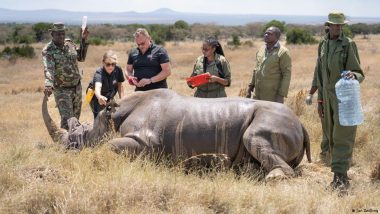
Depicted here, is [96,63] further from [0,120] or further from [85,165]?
[85,165]

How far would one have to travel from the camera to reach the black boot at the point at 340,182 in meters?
5.73

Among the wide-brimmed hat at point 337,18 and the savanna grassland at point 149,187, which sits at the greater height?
the wide-brimmed hat at point 337,18

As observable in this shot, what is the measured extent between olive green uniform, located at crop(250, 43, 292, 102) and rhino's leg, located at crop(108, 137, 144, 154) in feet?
7.91

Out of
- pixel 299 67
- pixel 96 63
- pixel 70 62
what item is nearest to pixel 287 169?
pixel 70 62

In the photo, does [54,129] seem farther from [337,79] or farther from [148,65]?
[337,79]

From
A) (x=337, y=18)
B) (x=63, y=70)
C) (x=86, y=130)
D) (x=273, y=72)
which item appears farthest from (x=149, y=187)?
(x=63, y=70)

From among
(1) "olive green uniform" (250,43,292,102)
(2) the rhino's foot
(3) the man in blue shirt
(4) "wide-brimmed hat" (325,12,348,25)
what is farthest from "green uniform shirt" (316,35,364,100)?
(3) the man in blue shirt

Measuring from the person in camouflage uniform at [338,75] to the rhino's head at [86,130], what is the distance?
2730 millimetres

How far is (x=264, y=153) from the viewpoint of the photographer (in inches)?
239

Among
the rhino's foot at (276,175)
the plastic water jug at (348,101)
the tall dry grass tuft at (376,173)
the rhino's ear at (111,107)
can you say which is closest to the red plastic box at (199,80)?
the rhino's ear at (111,107)

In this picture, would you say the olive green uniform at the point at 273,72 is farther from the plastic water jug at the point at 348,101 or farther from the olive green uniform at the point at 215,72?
the plastic water jug at the point at 348,101

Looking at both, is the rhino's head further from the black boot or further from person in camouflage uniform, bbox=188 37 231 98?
the black boot

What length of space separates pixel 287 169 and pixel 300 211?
1165mm

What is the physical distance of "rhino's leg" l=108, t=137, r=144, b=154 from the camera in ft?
20.5
